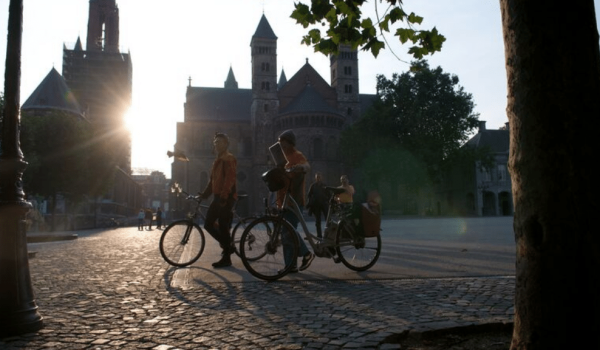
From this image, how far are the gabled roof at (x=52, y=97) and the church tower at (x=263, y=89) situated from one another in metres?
19.8

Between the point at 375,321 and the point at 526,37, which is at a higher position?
the point at 526,37

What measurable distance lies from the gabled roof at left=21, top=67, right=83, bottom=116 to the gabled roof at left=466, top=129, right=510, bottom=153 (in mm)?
44747

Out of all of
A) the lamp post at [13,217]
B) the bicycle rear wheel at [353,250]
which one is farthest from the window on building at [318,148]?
the lamp post at [13,217]

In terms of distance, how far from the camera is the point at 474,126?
4147 centimetres

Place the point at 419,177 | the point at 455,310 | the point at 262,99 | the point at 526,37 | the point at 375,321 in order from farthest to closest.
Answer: the point at 262,99, the point at 419,177, the point at 455,310, the point at 375,321, the point at 526,37

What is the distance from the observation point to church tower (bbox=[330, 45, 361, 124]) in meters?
54.2

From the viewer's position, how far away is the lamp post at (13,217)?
10.9 feet

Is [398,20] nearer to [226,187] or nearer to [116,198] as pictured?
[226,187]

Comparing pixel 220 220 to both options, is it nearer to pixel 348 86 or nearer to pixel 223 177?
pixel 223 177

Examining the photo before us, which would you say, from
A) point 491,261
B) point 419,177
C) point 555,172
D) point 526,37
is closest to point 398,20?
point 526,37

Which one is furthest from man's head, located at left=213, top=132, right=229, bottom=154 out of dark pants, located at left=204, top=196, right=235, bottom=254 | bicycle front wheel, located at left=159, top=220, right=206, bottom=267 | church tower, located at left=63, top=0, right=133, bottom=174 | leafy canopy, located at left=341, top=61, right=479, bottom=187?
church tower, located at left=63, top=0, right=133, bottom=174

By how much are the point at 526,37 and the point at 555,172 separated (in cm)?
66

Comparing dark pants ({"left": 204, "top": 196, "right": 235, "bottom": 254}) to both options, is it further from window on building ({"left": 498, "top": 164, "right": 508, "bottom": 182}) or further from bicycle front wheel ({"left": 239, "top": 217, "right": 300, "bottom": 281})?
window on building ({"left": 498, "top": 164, "right": 508, "bottom": 182})

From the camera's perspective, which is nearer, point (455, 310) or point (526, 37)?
point (526, 37)
